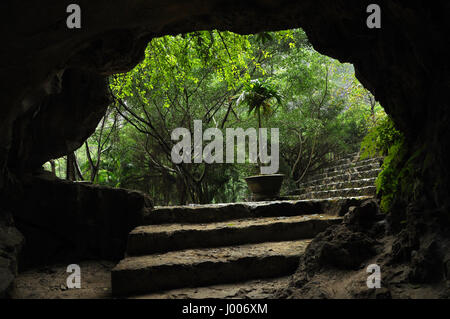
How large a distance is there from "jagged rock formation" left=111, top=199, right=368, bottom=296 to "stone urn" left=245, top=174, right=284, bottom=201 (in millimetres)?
4177

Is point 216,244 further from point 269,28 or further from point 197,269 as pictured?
point 269,28

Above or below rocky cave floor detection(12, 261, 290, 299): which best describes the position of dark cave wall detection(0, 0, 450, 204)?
above

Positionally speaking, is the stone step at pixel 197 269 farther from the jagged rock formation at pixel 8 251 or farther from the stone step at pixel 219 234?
the jagged rock formation at pixel 8 251

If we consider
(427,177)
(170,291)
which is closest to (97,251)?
(170,291)

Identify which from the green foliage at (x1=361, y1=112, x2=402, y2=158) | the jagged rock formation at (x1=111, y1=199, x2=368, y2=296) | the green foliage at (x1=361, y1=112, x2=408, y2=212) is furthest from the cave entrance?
the green foliage at (x1=361, y1=112, x2=408, y2=212)

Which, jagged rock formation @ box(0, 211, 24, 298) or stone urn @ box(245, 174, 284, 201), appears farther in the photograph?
stone urn @ box(245, 174, 284, 201)

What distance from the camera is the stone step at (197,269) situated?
9.52 ft

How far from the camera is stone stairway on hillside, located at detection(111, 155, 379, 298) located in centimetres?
294

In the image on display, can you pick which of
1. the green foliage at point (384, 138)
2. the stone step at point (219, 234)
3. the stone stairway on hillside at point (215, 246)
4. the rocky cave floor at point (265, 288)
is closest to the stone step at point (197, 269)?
the stone stairway on hillside at point (215, 246)

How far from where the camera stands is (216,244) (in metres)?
3.79

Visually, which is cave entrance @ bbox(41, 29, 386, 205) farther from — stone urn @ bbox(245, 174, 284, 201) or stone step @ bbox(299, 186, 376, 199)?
stone step @ bbox(299, 186, 376, 199)

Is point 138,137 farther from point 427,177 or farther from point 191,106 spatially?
point 427,177

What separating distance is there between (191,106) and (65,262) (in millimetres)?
10999

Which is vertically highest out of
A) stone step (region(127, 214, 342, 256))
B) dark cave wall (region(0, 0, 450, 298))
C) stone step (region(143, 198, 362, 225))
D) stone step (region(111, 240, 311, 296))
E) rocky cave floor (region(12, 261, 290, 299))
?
dark cave wall (region(0, 0, 450, 298))
